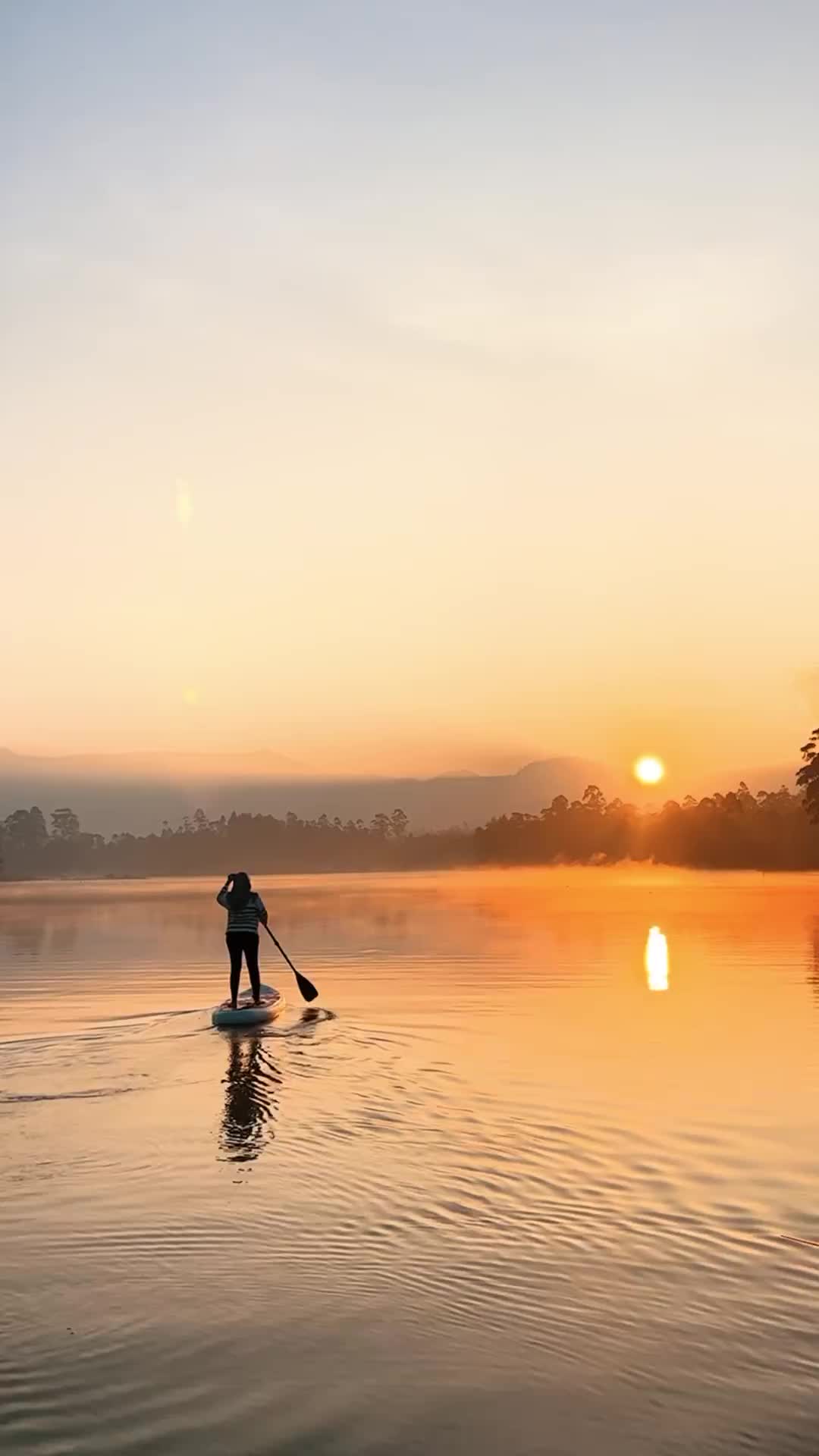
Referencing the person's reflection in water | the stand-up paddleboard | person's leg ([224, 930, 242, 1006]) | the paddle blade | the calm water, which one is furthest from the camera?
the paddle blade

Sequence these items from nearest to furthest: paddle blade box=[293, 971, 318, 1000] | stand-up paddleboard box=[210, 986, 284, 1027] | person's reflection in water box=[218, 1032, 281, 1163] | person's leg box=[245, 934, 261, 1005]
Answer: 1. person's reflection in water box=[218, 1032, 281, 1163]
2. stand-up paddleboard box=[210, 986, 284, 1027]
3. person's leg box=[245, 934, 261, 1005]
4. paddle blade box=[293, 971, 318, 1000]

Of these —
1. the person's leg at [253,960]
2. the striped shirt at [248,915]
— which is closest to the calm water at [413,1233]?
the person's leg at [253,960]

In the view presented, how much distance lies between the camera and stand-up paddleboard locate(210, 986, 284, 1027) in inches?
920

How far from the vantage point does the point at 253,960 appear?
25.2m

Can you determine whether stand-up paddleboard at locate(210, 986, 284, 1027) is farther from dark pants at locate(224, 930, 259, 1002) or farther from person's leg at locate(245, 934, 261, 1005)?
dark pants at locate(224, 930, 259, 1002)

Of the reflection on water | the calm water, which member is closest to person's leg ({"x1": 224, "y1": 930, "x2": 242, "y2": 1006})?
the calm water

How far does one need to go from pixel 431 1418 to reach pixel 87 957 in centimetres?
3577

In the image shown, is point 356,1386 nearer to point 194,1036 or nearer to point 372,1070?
point 372,1070

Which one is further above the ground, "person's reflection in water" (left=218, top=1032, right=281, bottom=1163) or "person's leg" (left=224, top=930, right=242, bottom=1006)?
"person's leg" (left=224, top=930, right=242, bottom=1006)

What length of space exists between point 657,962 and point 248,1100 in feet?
73.9

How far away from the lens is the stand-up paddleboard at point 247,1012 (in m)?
23.4

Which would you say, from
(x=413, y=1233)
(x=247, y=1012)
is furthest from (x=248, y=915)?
(x=413, y=1233)

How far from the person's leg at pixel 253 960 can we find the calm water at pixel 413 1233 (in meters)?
0.86

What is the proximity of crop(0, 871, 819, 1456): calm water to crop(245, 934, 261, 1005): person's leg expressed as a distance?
859mm
